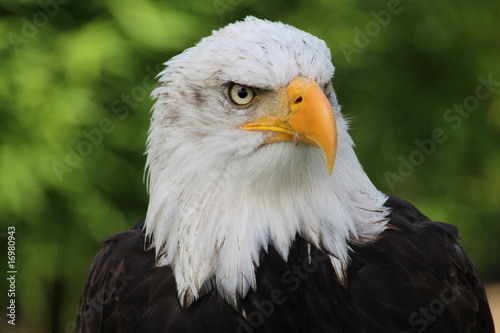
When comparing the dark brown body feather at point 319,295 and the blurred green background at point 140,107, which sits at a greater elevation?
the blurred green background at point 140,107

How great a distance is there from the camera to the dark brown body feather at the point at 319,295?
3094 millimetres

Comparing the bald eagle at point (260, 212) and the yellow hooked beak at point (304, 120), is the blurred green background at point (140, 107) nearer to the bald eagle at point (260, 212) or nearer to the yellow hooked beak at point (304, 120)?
the bald eagle at point (260, 212)

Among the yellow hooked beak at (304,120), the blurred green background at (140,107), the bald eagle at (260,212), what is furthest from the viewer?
the blurred green background at (140,107)

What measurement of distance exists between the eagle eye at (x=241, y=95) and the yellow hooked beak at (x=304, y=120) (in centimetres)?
9

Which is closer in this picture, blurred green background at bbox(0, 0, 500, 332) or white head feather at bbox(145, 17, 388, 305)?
white head feather at bbox(145, 17, 388, 305)

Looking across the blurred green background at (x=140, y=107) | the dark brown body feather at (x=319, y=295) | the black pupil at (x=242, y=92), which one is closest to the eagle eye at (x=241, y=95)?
the black pupil at (x=242, y=92)

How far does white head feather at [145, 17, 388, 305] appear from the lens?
3027mm

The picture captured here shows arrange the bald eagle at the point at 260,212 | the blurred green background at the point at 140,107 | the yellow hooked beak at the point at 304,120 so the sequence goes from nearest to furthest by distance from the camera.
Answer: the yellow hooked beak at the point at 304,120, the bald eagle at the point at 260,212, the blurred green background at the point at 140,107

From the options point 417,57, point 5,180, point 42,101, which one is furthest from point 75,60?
point 417,57

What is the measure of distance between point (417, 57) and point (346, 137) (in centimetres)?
355

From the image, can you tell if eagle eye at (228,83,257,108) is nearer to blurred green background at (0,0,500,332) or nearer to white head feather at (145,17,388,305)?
white head feather at (145,17,388,305)

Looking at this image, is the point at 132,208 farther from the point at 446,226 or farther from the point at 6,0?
the point at 446,226

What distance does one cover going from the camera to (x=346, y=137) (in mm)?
3211

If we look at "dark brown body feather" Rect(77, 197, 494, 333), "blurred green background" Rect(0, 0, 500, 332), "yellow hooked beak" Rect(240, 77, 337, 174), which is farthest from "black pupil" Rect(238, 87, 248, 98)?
"blurred green background" Rect(0, 0, 500, 332)
